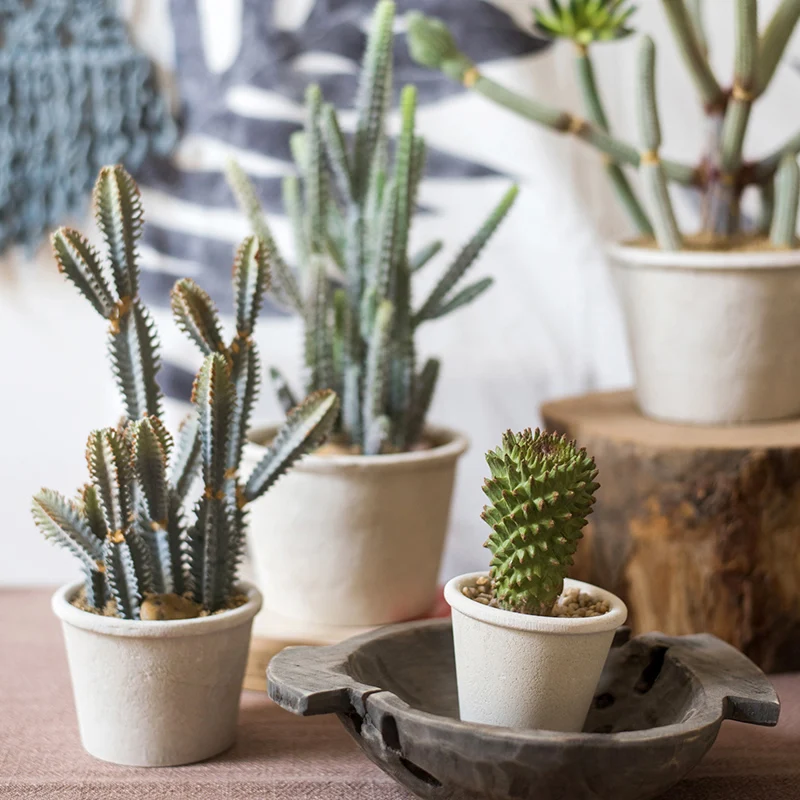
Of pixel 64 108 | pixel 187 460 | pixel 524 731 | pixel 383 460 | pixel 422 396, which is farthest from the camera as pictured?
pixel 64 108

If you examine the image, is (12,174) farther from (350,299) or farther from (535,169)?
(535,169)

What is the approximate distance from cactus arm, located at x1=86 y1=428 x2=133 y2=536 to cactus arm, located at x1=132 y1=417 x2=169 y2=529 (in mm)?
11

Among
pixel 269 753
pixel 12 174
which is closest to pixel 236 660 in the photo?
pixel 269 753

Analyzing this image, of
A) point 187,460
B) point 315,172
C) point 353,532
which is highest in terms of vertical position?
point 315,172

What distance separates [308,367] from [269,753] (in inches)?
15.5

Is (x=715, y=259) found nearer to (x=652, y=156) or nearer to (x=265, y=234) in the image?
(x=652, y=156)

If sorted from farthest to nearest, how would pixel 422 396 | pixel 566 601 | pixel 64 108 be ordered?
pixel 64 108, pixel 422 396, pixel 566 601

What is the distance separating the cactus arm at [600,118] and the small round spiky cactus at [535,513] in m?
0.56

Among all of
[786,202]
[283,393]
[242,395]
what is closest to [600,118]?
[786,202]

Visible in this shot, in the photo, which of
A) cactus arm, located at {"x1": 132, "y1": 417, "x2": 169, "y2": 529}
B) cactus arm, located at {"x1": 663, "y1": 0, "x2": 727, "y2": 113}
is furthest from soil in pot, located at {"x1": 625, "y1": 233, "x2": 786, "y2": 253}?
cactus arm, located at {"x1": 132, "y1": 417, "x2": 169, "y2": 529}

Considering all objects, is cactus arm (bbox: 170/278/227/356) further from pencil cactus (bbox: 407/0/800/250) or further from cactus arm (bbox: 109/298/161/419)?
pencil cactus (bbox: 407/0/800/250)

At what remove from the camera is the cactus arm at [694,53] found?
3.42 ft

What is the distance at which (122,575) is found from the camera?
2.60 feet

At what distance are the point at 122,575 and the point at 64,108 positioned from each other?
0.74 m
